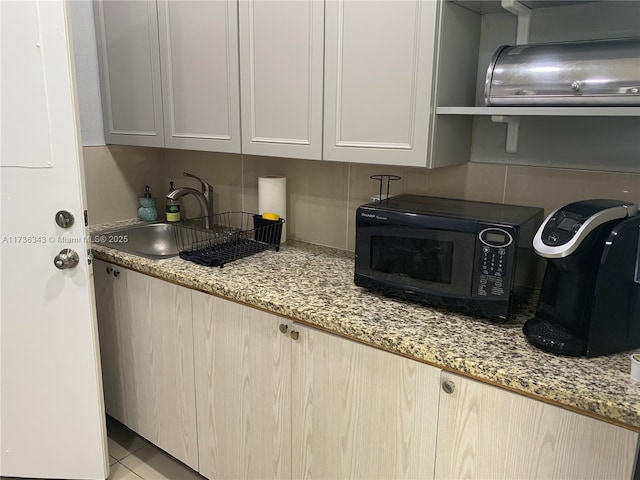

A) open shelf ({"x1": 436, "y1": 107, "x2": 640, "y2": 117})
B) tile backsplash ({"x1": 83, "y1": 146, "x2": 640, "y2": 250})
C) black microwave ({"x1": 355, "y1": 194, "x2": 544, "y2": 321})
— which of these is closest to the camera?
open shelf ({"x1": 436, "y1": 107, "x2": 640, "y2": 117})

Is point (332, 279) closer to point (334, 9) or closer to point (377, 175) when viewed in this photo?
point (377, 175)

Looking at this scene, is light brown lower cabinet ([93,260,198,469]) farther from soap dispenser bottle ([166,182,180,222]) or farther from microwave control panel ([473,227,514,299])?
microwave control panel ([473,227,514,299])

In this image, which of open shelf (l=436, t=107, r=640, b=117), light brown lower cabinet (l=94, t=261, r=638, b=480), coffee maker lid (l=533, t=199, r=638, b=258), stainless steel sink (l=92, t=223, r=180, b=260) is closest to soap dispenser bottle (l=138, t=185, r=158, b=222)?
stainless steel sink (l=92, t=223, r=180, b=260)

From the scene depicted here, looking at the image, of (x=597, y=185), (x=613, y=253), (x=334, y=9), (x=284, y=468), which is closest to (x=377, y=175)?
(x=334, y=9)

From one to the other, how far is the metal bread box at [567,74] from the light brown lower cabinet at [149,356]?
1.26 metres

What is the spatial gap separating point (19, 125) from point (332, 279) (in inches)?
47.3

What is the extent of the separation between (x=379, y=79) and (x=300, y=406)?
41.4 inches

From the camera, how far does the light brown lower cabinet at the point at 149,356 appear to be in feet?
6.38

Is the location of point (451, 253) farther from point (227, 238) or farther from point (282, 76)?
point (227, 238)

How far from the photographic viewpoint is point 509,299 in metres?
1.35

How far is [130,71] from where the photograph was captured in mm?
2303

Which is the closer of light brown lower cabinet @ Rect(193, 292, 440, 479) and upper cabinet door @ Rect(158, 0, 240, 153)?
light brown lower cabinet @ Rect(193, 292, 440, 479)

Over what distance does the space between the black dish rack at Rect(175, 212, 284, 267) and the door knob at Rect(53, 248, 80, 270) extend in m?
0.38

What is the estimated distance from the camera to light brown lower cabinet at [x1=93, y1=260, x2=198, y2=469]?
195cm
